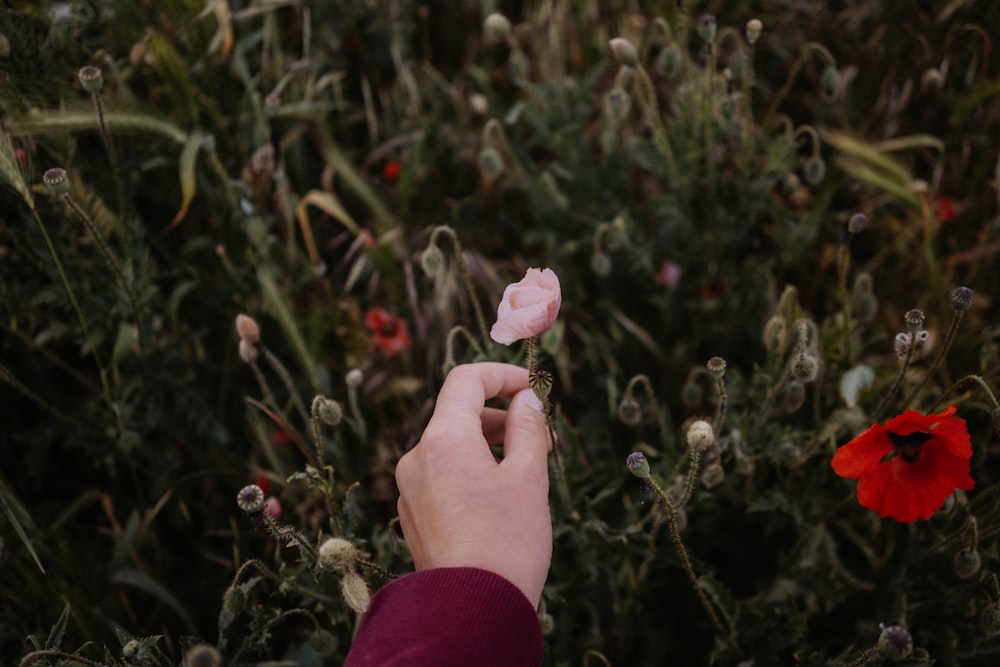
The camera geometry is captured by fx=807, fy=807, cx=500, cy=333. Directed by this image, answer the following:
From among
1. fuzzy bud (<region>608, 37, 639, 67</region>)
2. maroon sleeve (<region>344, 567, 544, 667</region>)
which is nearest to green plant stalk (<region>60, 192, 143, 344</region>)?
maroon sleeve (<region>344, 567, 544, 667</region>)

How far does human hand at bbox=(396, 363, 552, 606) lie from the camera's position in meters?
0.83

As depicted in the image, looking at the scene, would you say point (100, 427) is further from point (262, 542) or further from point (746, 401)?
point (746, 401)

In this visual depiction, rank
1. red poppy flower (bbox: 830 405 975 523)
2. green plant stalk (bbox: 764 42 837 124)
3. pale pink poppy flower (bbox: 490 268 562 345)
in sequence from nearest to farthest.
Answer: pale pink poppy flower (bbox: 490 268 562 345) < red poppy flower (bbox: 830 405 975 523) < green plant stalk (bbox: 764 42 837 124)

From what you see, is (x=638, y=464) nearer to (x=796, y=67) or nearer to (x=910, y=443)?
(x=910, y=443)

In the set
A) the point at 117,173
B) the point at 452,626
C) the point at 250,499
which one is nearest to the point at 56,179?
the point at 117,173

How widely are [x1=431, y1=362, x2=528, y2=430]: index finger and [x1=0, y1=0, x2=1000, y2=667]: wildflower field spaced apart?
0.13 ft

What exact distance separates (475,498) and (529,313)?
0.20 meters

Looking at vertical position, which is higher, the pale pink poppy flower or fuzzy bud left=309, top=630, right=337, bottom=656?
the pale pink poppy flower

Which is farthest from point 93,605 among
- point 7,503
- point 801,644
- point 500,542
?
point 801,644

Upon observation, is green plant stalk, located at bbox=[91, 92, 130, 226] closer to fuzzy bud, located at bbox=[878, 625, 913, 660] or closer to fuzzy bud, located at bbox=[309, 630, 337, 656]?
fuzzy bud, located at bbox=[309, 630, 337, 656]

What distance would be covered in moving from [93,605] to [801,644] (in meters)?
1.10

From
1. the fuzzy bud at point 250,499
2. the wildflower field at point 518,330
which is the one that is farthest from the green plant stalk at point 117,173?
the fuzzy bud at point 250,499

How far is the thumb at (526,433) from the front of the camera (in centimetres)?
89

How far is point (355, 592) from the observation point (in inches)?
36.2
